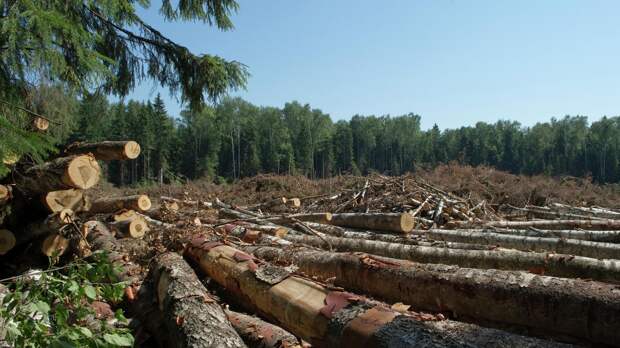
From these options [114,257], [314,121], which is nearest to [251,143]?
[314,121]

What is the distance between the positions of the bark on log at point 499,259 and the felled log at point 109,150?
9.92ft

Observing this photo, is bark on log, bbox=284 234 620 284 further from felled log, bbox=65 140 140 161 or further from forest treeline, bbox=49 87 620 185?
forest treeline, bbox=49 87 620 185

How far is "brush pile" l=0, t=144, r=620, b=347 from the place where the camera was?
3037 millimetres

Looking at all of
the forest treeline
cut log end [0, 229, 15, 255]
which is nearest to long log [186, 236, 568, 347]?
cut log end [0, 229, 15, 255]

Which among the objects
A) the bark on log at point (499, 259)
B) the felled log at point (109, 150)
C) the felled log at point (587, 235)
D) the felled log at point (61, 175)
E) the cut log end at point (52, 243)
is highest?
the felled log at point (109, 150)

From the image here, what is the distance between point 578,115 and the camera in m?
77.6

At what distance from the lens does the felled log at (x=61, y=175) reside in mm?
5969

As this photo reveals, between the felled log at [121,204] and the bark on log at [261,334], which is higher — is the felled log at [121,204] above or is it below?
above

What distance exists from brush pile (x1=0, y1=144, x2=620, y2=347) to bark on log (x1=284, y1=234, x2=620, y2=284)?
13 mm

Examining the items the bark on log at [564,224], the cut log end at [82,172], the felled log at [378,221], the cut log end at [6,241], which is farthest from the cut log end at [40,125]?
the bark on log at [564,224]

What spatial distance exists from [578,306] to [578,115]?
88726 mm

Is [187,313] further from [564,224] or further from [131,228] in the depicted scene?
[564,224]

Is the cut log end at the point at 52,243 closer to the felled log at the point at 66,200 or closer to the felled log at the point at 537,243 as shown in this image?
the felled log at the point at 66,200

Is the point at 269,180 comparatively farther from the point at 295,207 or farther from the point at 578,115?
the point at 578,115
